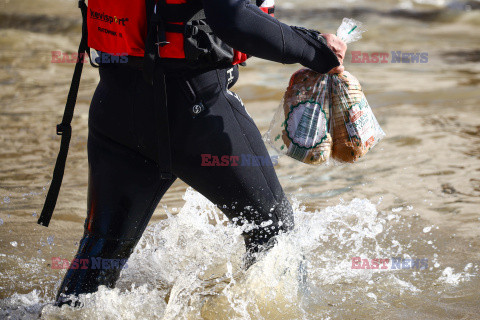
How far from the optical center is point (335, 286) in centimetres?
323

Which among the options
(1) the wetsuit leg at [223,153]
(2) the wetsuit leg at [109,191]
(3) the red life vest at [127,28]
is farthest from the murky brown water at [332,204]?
(3) the red life vest at [127,28]

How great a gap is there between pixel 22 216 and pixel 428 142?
3.43 meters

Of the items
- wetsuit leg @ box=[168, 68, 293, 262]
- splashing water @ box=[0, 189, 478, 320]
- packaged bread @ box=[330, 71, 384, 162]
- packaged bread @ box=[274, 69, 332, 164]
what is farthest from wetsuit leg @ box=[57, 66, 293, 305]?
packaged bread @ box=[330, 71, 384, 162]

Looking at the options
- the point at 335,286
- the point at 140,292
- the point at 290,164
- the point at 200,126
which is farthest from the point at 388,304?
the point at 290,164

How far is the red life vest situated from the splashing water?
0.73m

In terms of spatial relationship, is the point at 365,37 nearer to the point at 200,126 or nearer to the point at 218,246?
the point at 218,246

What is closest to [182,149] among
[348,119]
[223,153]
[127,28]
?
[223,153]

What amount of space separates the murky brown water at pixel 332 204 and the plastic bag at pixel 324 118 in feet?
1.27

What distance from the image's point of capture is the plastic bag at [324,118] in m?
2.47

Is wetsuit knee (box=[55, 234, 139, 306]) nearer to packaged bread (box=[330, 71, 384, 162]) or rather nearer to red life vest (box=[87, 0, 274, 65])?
red life vest (box=[87, 0, 274, 65])

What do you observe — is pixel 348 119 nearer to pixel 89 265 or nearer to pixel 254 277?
pixel 254 277

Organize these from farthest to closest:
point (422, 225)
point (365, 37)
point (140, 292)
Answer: point (365, 37) → point (422, 225) → point (140, 292)

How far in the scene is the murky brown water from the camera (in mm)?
2871

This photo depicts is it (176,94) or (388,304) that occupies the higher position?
(176,94)
